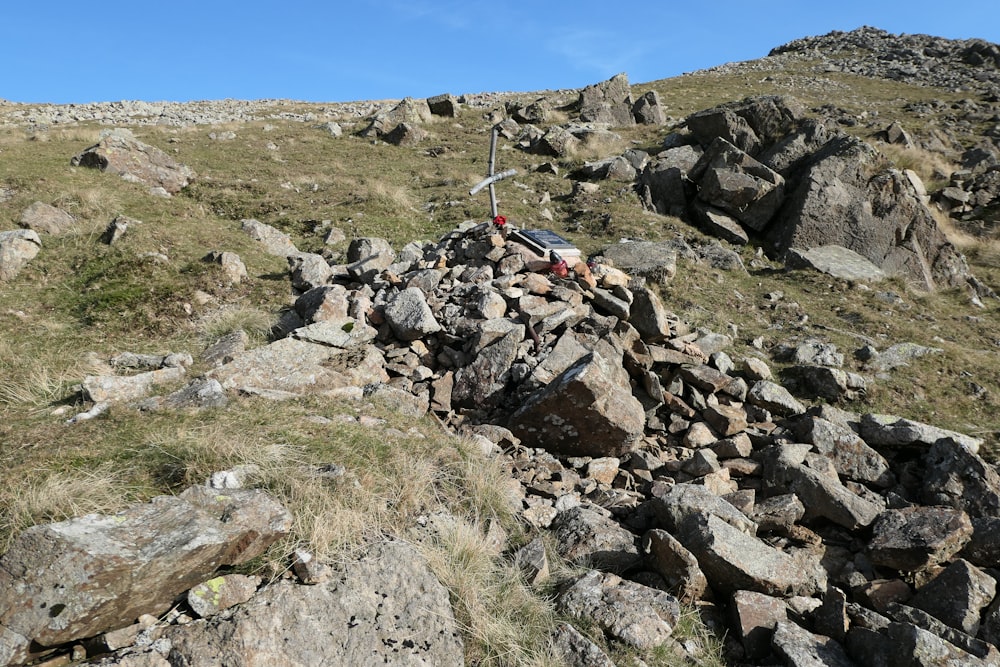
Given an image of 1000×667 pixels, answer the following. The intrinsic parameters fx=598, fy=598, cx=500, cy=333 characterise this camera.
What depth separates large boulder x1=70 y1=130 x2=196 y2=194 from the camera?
1625 cm

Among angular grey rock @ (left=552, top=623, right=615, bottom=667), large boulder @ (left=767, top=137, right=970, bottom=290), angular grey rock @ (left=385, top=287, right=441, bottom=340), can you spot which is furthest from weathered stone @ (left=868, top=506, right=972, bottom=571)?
large boulder @ (left=767, top=137, right=970, bottom=290)

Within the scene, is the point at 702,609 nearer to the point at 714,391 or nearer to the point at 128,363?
the point at 714,391

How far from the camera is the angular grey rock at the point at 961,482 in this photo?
21.6 feet

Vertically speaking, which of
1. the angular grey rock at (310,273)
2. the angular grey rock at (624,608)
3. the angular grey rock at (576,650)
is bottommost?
the angular grey rock at (576,650)

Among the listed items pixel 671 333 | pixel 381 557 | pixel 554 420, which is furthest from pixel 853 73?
pixel 381 557

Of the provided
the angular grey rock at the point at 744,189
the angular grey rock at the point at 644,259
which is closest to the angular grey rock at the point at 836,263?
the angular grey rock at the point at 744,189

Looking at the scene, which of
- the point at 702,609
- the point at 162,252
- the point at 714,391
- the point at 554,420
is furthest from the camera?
the point at 162,252

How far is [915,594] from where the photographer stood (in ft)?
16.9

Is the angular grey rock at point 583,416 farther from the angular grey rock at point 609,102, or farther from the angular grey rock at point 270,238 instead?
the angular grey rock at point 609,102

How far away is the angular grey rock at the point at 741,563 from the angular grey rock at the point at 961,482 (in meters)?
2.51

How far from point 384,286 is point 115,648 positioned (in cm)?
750

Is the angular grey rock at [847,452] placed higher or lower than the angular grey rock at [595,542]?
higher

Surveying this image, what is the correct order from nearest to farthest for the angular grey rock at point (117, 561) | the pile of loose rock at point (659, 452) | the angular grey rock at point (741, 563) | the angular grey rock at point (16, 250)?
the angular grey rock at point (117, 561) < the pile of loose rock at point (659, 452) < the angular grey rock at point (741, 563) < the angular grey rock at point (16, 250)

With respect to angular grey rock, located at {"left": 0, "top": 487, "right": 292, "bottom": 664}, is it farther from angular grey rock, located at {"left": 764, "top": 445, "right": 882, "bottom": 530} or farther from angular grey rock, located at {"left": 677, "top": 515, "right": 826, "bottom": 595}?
angular grey rock, located at {"left": 764, "top": 445, "right": 882, "bottom": 530}
